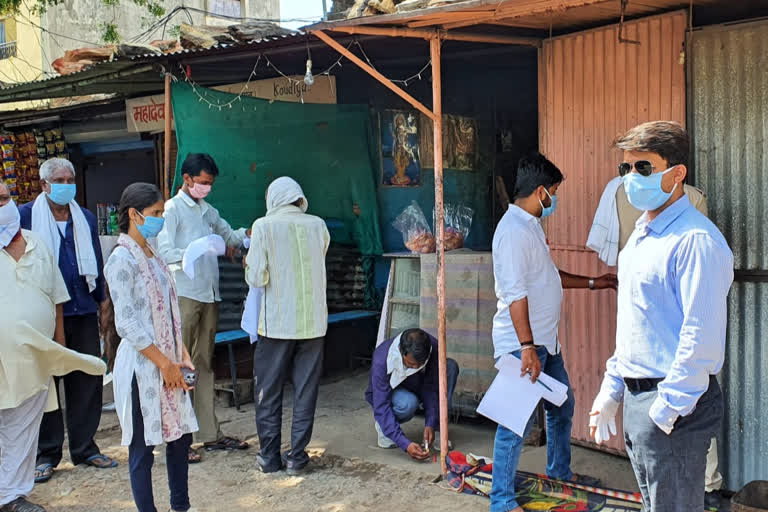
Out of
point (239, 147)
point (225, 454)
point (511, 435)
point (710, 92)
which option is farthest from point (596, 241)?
point (239, 147)

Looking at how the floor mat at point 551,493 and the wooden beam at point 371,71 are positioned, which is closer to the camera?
the floor mat at point 551,493

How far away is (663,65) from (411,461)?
2846mm

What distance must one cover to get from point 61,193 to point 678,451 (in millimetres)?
4097

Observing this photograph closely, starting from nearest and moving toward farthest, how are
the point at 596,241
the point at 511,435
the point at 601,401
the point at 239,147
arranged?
the point at 601,401 < the point at 511,435 < the point at 596,241 < the point at 239,147

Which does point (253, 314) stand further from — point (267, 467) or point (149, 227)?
point (149, 227)

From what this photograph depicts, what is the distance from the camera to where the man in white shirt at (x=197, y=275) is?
5199 millimetres

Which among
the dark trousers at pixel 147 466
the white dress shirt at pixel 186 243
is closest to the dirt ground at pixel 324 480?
the dark trousers at pixel 147 466

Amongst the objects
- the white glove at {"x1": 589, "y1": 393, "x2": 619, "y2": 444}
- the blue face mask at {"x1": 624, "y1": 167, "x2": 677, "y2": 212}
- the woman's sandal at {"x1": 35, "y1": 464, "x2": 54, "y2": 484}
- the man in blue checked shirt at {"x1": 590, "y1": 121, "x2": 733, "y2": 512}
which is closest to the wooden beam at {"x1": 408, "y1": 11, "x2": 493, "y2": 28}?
the man in blue checked shirt at {"x1": 590, "y1": 121, "x2": 733, "y2": 512}

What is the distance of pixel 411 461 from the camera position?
511 centimetres

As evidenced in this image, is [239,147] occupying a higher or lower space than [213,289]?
higher

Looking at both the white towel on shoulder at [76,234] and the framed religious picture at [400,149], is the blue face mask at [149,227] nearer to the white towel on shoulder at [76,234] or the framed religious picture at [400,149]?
the white towel on shoulder at [76,234]

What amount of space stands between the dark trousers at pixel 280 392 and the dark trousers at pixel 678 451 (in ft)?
9.11

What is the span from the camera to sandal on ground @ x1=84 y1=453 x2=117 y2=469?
17.1 feet

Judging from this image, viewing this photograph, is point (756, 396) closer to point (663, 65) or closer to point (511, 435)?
point (511, 435)
